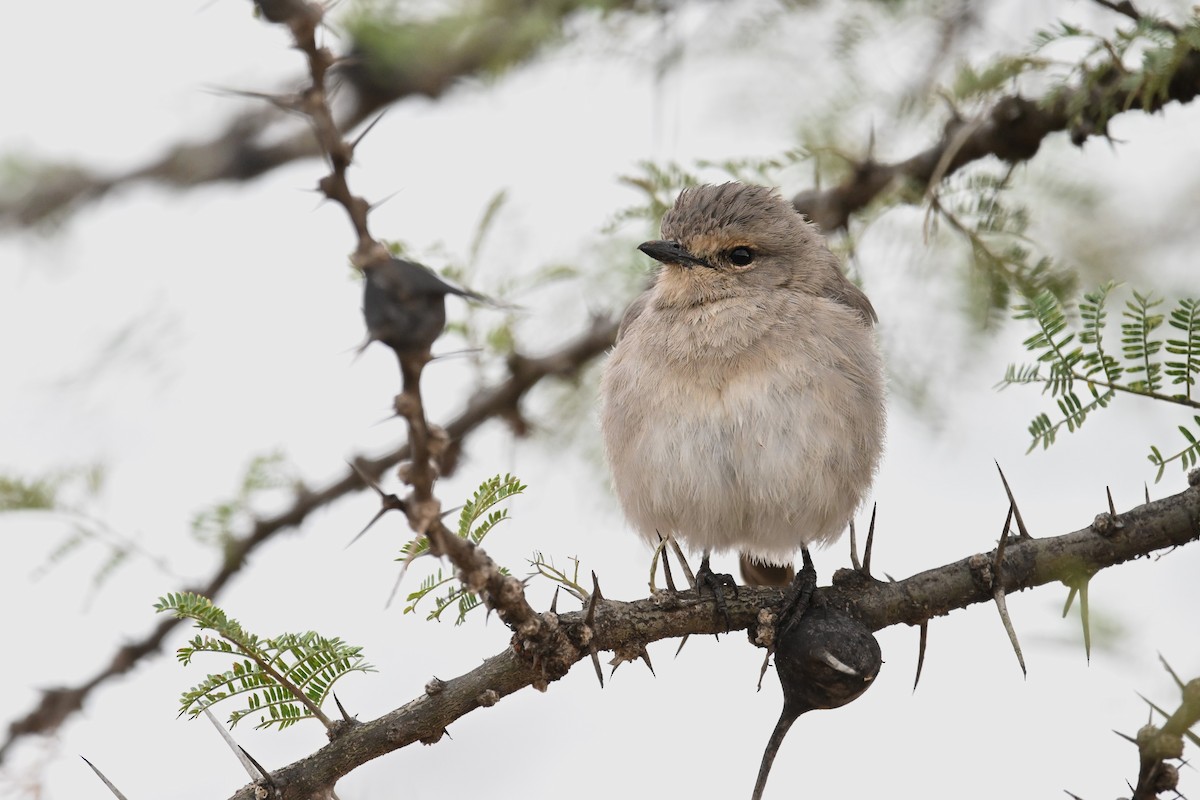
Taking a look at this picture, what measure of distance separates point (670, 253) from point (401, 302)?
371 cm

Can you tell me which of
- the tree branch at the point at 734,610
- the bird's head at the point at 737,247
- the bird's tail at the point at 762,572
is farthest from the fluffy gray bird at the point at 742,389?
the tree branch at the point at 734,610

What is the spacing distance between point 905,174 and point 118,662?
3517mm

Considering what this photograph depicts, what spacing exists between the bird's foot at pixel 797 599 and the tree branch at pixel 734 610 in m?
0.05

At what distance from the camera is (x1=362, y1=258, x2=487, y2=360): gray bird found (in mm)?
1801

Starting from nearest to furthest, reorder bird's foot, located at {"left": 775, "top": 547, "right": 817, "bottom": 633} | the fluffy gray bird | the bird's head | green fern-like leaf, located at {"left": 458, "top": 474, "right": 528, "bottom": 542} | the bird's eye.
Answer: green fern-like leaf, located at {"left": 458, "top": 474, "right": 528, "bottom": 542}
bird's foot, located at {"left": 775, "top": 547, "right": 817, "bottom": 633}
the fluffy gray bird
the bird's head
the bird's eye

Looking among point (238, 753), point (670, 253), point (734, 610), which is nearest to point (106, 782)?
point (238, 753)

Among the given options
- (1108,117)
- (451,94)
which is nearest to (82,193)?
(451,94)

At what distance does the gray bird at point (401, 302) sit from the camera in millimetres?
1801

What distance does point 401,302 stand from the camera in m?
1.81

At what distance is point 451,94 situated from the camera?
17.1ft

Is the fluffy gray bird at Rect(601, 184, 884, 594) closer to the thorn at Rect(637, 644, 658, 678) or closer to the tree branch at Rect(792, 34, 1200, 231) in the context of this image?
the tree branch at Rect(792, 34, 1200, 231)

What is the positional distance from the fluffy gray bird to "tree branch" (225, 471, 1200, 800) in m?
0.92

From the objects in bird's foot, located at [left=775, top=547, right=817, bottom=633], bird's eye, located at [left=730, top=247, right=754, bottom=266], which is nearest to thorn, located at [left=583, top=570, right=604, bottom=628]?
bird's foot, located at [left=775, top=547, right=817, bottom=633]

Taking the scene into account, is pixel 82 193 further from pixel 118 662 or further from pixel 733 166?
pixel 733 166
